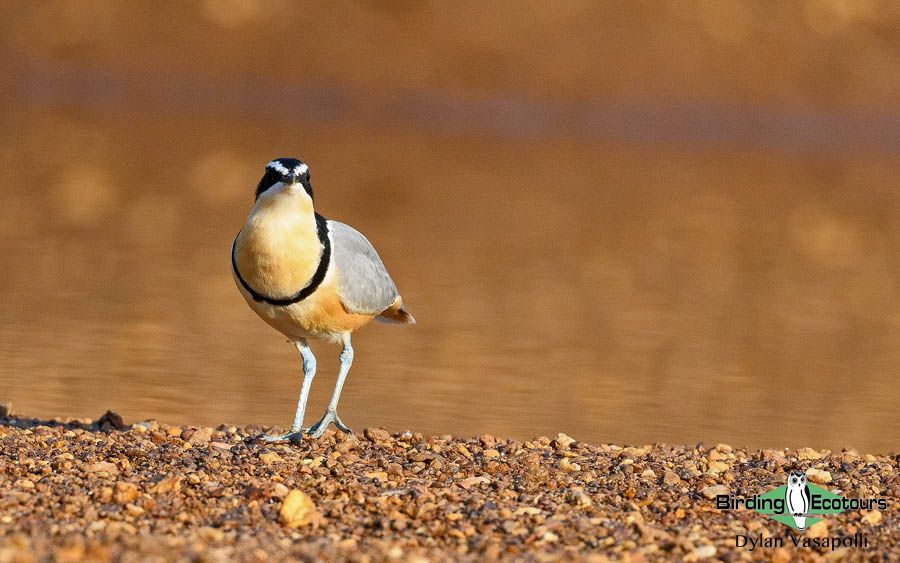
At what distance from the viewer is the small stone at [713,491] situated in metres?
5.19

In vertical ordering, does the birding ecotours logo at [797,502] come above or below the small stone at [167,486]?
above

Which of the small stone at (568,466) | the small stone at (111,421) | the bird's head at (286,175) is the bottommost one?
the small stone at (568,466)

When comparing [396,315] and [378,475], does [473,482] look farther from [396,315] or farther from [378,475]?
[396,315]

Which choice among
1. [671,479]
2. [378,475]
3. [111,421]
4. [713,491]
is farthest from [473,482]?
[111,421]

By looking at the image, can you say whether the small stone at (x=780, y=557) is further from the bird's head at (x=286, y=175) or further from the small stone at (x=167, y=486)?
the bird's head at (x=286, y=175)

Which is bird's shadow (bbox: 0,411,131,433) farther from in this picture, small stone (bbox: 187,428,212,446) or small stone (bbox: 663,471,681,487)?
small stone (bbox: 663,471,681,487)

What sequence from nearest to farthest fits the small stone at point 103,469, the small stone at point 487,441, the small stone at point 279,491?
1. the small stone at point 279,491
2. the small stone at point 103,469
3. the small stone at point 487,441

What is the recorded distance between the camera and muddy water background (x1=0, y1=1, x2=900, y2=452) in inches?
339

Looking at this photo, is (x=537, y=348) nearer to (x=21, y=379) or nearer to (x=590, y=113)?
(x=21, y=379)

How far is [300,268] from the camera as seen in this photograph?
19.3 feet

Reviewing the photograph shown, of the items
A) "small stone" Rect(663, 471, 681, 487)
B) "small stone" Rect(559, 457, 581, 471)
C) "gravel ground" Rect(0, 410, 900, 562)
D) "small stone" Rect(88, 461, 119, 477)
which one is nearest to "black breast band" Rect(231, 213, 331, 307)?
"gravel ground" Rect(0, 410, 900, 562)

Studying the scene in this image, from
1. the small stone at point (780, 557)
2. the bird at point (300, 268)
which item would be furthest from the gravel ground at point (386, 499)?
the bird at point (300, 268)

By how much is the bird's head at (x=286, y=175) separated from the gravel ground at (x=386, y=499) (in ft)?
3.76

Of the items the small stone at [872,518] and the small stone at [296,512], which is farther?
the small stone at [872,518]
